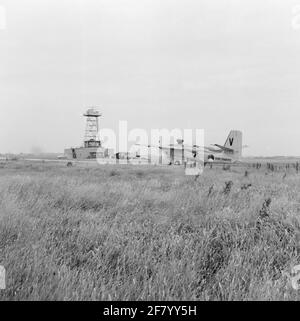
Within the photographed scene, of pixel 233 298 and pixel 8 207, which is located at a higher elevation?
pixel 8 207

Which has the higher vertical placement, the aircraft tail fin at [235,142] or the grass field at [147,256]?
the aircraft tail fin at [235,142]

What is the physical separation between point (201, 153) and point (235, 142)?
813 cm

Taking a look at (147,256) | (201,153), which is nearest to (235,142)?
(201,153)

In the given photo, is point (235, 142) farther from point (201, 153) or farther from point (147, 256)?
point (147, 256)

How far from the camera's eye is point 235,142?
1753 inches

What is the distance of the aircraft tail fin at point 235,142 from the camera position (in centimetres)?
4456

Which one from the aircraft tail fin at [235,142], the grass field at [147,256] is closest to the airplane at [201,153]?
the aircraft tail fin at [235,142]

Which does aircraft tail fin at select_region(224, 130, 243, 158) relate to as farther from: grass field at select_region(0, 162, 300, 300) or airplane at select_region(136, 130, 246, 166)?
grass field at select_region(0, 162, 300, 300)

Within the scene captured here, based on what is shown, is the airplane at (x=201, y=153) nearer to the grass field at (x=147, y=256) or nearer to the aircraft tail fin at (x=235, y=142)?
the aircraft tail fin at (x=235, y=142)

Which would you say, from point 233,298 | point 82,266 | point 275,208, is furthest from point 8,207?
point 275,208

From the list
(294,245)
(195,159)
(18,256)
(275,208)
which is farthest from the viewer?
(195,159)
